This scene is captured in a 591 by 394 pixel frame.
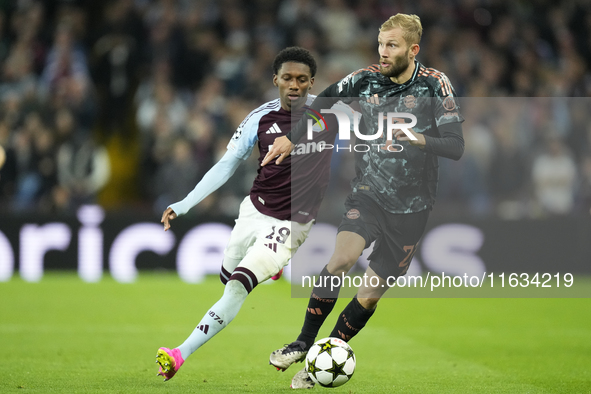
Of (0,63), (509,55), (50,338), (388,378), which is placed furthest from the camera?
(509,55)

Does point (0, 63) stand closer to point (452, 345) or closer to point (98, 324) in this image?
point (98, 324)

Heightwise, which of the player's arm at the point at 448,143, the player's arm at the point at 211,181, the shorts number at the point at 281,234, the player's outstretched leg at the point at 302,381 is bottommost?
the player's outstretched leg at the point at 302,381

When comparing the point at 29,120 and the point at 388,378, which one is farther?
the point at 29,120

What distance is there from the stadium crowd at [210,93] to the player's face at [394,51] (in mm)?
6168

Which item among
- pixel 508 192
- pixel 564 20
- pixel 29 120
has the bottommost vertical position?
pixel 508 192

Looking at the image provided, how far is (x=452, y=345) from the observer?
24.7 feet

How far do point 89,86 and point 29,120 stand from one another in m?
1.18

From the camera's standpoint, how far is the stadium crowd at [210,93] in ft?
38.4

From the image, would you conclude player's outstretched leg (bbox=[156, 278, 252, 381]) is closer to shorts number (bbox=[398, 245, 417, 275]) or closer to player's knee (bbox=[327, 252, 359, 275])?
player's knee (bbox=[327, 252, 359, 275])

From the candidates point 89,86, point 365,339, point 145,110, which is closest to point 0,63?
point 89,86

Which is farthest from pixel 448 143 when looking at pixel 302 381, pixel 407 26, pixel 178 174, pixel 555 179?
pixel 555 179

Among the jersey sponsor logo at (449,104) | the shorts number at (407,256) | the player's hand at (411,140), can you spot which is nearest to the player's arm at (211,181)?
the shorts number at (407,256)

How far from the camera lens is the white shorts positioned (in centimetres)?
546

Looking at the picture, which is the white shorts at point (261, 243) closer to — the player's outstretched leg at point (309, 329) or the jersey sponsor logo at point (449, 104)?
the player's outstretched leg at point (309, 329)
